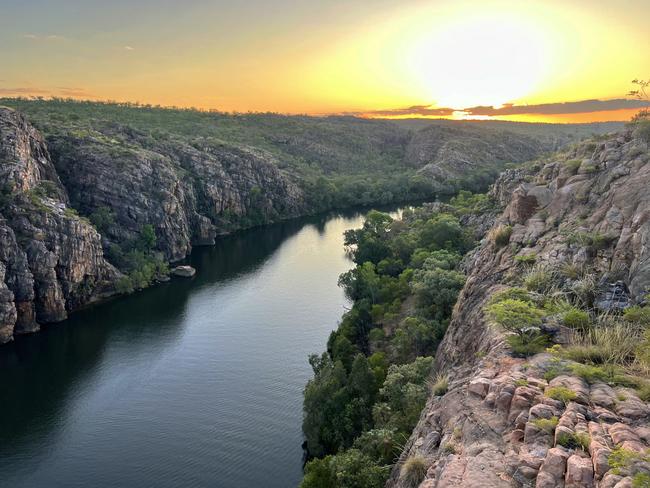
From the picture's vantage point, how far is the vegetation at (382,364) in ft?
90.8

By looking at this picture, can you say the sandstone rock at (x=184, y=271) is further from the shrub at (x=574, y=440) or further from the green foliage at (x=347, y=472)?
the shrub at (x=574, y=440)

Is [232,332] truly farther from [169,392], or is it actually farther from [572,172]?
[572,172]

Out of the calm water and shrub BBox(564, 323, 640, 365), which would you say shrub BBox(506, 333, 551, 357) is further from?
the calm water

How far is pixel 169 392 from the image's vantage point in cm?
4731

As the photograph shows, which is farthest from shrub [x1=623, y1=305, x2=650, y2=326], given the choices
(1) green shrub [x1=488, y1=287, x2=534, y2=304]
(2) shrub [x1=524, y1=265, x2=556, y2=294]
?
(2) shrub [x1=524, y1=265, x2=556, y2=294]

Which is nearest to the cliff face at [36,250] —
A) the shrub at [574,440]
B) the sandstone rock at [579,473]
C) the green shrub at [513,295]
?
the green shrub at [513,295]

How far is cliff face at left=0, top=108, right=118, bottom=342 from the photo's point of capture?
63.0 metres

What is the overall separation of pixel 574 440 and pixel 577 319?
745 cm

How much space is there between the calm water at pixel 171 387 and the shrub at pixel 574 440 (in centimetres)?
2595

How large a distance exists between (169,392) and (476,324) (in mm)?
33752

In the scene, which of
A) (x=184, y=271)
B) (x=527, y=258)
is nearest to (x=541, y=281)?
(x=527, y=258)

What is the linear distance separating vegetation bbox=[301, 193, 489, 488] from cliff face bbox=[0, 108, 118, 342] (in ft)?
126

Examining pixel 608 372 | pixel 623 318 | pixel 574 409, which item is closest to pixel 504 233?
pixel 623 318

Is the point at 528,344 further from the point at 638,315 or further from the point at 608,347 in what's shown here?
the point at 638,315
